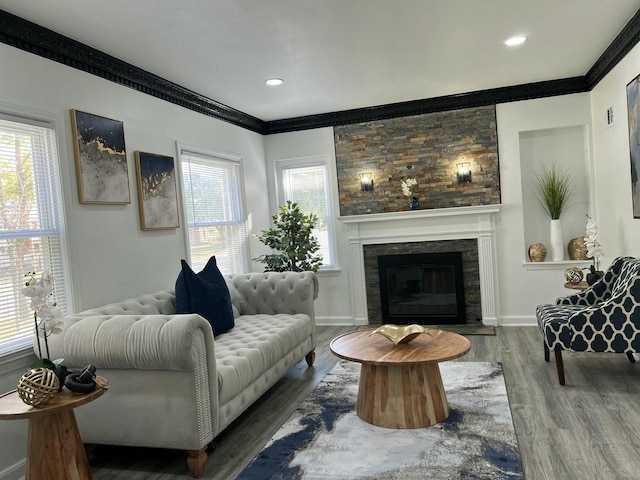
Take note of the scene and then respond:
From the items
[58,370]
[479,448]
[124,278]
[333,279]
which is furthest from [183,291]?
[333,279]

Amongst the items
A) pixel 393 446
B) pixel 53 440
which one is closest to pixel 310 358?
pixel 393 446

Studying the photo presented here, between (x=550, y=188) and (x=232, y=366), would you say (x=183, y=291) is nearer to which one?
(x=232, y=366)

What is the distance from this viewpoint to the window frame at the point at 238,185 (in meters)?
4.34

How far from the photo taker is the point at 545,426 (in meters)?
2.83

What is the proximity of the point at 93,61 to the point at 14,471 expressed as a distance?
2614 mm

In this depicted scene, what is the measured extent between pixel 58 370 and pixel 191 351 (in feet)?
1.96

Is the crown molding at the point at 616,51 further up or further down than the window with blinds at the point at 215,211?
further up

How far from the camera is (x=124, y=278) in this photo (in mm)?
3527

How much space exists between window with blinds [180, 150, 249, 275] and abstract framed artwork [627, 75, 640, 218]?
3735mm

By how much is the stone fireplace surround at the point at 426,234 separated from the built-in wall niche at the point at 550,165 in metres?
0.45

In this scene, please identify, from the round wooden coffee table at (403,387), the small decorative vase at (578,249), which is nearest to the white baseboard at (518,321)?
the small decorative vase at (578,249)

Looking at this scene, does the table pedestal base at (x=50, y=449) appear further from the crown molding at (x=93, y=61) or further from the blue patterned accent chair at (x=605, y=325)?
the blue patterned accent chair at (x=605, y=325)

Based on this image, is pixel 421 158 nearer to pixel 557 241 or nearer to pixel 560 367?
pixel 557 241

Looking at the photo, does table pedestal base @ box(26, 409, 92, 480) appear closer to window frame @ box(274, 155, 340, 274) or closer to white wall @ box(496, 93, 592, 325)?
window frame @ box(274, 155, 340, 274)
